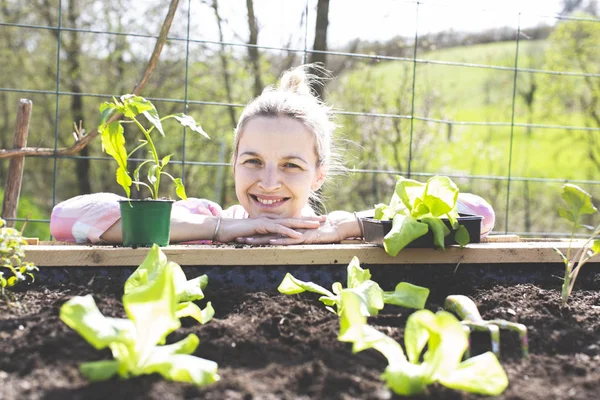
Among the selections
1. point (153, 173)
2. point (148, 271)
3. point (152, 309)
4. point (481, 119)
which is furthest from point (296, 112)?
point (481, 119)

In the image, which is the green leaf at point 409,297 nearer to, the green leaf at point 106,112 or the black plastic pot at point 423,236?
the black plastic pot at point 423,236

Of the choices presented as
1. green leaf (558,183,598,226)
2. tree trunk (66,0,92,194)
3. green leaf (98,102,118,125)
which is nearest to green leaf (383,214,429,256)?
green leaf (558,183,598,226)

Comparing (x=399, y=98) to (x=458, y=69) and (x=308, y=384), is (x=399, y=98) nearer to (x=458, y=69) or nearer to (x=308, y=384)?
(x=458, y=69)

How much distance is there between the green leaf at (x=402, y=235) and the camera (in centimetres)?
140

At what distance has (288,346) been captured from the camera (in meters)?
1.07

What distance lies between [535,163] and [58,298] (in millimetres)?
7761

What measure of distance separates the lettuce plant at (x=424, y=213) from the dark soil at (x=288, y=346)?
128mm

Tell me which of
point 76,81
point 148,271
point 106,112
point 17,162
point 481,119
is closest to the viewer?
point 148,271

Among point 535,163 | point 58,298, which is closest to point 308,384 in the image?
point 58,298

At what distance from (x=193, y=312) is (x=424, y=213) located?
0.64m

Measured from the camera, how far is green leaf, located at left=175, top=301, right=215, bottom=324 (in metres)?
1.11

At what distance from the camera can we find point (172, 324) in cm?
89

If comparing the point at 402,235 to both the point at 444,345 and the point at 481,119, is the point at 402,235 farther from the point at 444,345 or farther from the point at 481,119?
the point at 481,119

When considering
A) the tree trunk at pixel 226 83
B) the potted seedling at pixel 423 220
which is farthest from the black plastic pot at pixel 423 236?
the tree trunk at pixel 226 83
